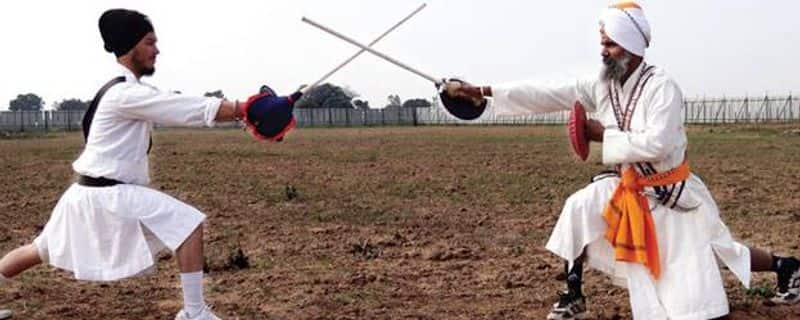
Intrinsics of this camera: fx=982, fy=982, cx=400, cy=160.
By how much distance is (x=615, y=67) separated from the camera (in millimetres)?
5852

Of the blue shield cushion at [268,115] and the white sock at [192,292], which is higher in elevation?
the blue shield cushion at [268,115]

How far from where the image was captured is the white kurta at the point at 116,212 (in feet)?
18.5

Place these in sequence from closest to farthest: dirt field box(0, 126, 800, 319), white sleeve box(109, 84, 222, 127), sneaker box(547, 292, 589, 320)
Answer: white sleeve box(109, 84, 222, 127), sneaker box(547, 292, 589, 320), dirt field box(0, 126, 800, 319)

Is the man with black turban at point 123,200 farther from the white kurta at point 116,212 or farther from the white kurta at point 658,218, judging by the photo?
the white kurta at point 658,218

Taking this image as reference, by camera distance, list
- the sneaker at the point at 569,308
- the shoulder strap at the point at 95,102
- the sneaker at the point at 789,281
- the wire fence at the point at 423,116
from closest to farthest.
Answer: the shoulder strap at the point at 95,102 → the sneaker at the point at 569,308 → the sneaker at the point at 789,281 → the wire fence at the point at 423,116

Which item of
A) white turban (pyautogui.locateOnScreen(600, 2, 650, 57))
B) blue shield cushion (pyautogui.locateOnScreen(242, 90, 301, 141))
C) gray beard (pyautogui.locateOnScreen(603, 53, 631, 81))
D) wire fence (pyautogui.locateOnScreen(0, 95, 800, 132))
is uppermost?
white turban (pyautogui.locateOnScreen(600, 2, 650, 57))

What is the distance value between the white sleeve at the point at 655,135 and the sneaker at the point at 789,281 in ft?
4.71

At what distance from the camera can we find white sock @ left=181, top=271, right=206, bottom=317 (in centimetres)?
566

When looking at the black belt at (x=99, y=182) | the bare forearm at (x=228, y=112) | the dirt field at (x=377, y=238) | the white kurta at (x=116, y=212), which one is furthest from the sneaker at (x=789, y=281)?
the black belt at (x=99, y=182)

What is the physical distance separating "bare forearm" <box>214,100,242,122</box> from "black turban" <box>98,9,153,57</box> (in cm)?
71

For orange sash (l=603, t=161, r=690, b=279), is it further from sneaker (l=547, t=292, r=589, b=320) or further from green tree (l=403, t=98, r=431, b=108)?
green tree (l=403, t=98, r=431, b=108)

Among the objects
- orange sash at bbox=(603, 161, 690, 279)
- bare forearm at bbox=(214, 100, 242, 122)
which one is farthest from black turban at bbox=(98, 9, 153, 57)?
orange sash at bbox=(603, 161, 690, 279)

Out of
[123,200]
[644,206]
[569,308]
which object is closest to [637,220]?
[644,206]

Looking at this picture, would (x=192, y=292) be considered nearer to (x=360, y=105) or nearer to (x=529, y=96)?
(x=529, y=96)
